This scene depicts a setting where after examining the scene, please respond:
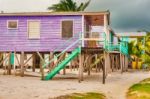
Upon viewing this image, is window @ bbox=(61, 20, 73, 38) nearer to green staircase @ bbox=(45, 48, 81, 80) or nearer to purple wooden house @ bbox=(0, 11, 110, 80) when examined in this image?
purple wooden house @ bbox=(0, 11, 110, 80)

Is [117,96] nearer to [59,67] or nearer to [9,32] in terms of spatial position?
[59,67]

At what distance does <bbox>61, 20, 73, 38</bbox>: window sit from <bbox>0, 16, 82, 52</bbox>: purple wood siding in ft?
0.97

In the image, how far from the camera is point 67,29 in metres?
38.2

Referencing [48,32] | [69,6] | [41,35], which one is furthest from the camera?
[69,6]

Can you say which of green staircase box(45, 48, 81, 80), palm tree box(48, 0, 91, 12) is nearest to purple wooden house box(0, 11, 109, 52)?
green staircase box(45, 48, 81, 80)

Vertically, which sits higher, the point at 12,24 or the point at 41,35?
the point at 12,24

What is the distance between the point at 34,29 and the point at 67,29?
10.2ft

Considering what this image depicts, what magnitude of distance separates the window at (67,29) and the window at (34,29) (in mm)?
2328

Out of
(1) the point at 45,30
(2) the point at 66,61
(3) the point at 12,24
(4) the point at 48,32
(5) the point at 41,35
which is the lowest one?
(2) the point at 66,61

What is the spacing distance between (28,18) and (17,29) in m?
1.40

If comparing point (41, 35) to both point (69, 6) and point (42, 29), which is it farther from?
point (69, 6)

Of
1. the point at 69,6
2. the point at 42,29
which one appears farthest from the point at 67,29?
the point at 69,6

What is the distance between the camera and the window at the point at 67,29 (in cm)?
3796

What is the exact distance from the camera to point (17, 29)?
39.8 meters
